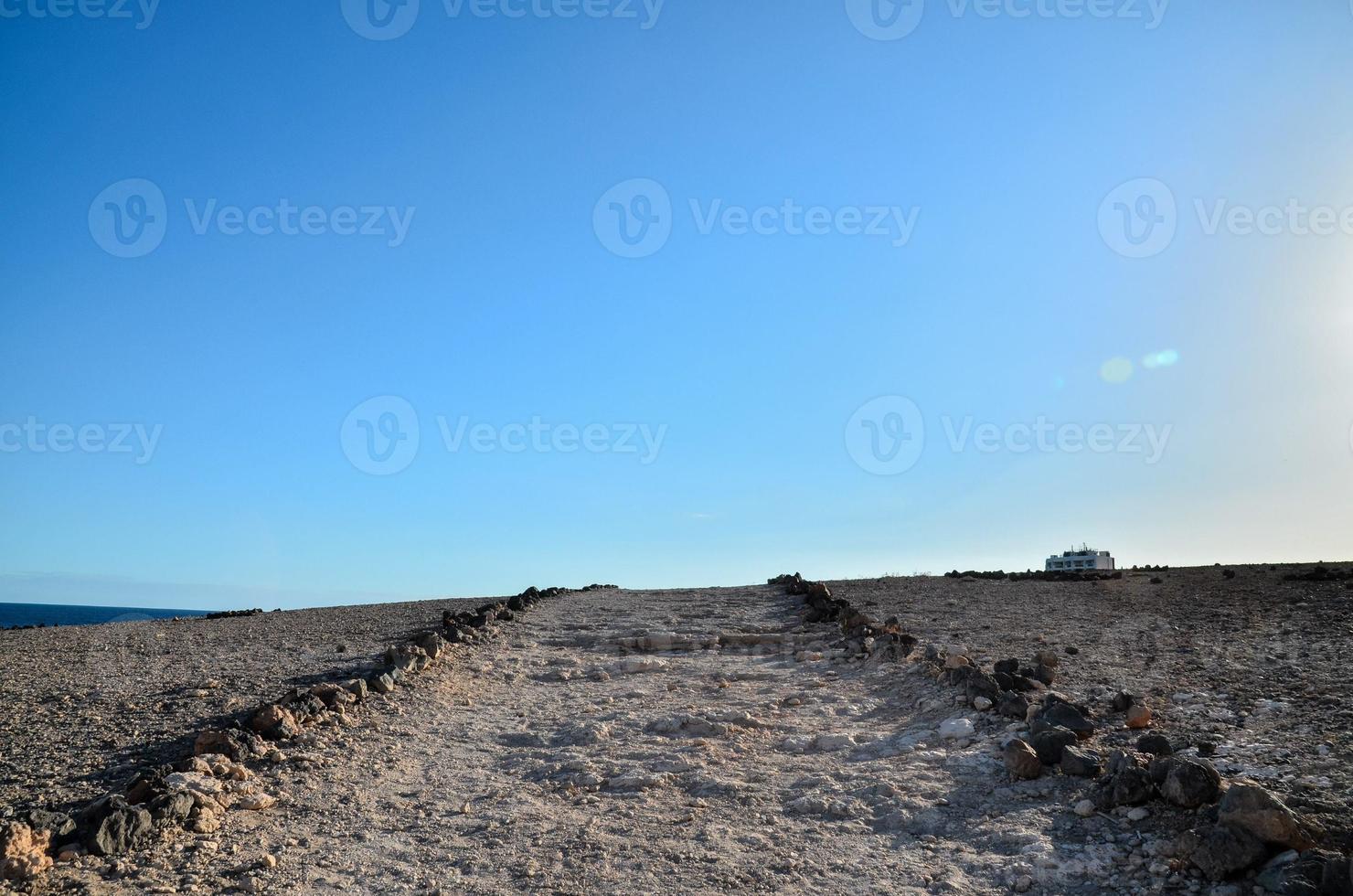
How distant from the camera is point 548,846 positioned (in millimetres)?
5980

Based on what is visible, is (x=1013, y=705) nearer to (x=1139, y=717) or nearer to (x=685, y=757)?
(x=1139, y=717)

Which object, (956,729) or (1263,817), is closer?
(1263,817)

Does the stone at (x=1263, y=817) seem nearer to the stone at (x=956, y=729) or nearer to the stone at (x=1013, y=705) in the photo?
the stone at (x=1013, y=705)

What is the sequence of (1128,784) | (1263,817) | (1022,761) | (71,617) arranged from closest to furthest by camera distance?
(1263,817), (1128,784), (1022,761), (71,617)

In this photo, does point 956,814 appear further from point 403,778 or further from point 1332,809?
point 403,778

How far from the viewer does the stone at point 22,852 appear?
5262mm

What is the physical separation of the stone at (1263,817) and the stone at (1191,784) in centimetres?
47

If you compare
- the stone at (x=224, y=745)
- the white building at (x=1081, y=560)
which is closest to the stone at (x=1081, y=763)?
the stone at (x=224, y=745)

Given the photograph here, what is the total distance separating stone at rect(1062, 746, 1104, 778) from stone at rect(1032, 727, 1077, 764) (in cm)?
10

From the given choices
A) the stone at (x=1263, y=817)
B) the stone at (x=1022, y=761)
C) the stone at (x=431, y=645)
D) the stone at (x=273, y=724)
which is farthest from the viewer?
the stone at (x=431, y=645)

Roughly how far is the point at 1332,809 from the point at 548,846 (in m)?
4.67

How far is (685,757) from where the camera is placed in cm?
782

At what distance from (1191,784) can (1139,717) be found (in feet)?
6.30

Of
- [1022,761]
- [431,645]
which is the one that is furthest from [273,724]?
[1022,761]
